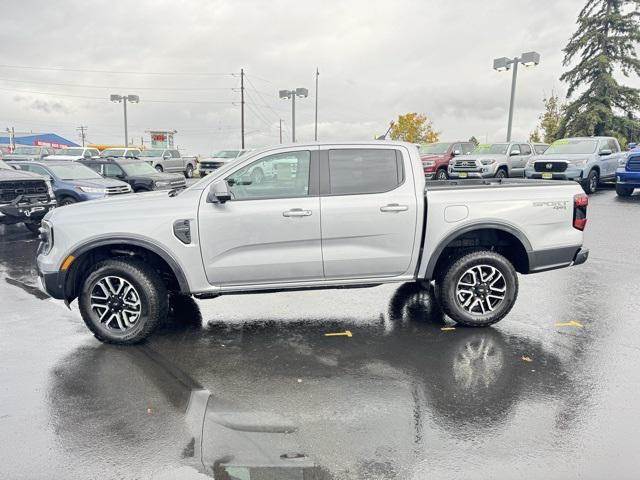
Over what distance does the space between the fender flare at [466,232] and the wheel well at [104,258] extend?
8.24 ft

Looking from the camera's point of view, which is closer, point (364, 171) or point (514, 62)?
point (364, 171)

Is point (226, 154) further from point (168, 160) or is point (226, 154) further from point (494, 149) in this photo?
point (494, 149)

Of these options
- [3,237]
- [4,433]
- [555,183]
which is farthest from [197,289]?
[3,237]

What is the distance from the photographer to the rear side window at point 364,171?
4766 millimetres

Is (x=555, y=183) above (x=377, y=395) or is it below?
above

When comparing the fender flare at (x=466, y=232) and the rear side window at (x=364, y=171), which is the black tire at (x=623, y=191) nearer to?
the fender flare at (x=466, y=232)

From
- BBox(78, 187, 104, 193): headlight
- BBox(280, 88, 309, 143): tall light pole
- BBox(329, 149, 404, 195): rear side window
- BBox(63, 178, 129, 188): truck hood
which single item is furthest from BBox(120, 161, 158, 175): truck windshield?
BBox(280, 88, 309, 143): tall light pole

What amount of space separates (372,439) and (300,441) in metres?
0.46

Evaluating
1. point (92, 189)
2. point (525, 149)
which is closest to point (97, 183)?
point (92, 189)

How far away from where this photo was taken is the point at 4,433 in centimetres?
321

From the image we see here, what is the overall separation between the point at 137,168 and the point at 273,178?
44.1ft

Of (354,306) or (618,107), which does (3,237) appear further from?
(618,107)

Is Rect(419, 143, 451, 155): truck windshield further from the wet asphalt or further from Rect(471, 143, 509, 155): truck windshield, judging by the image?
the wet asphalt

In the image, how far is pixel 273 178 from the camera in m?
4.71
